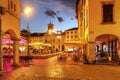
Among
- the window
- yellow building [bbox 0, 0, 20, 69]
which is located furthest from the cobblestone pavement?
the window

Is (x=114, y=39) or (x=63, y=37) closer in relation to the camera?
(x=114, y=39)

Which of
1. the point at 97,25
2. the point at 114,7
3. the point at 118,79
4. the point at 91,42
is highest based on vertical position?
the point at 114,7

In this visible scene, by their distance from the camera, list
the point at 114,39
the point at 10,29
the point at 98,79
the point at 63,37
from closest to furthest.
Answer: the point at 98,79, the point at 10,29, the point at 114,39, the point at 63,37

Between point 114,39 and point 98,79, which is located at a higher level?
point 114,39

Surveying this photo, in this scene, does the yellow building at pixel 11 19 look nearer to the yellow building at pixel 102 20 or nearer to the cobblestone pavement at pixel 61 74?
the cobblestone pavement at pixel 61 74

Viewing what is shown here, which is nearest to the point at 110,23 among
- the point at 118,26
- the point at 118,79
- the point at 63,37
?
the point at 118,26

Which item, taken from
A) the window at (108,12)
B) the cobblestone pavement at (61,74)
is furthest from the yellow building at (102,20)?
the cobblestone pavement at (61,74)

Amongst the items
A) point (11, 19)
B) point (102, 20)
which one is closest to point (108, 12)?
point (102, 20)

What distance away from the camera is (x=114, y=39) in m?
34.5

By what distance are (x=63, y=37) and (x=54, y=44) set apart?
20.9ft

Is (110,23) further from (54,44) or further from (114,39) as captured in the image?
(54,44)

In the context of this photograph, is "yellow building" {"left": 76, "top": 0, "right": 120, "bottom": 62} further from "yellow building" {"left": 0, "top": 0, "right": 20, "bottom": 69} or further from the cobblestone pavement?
"yellow building" {"left": 0, "top": 0, "right": 20, "bottom": 69}

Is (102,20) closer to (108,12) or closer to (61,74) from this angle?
(108,12)

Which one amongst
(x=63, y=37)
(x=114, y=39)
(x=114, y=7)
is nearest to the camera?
(x=114, y=7)
